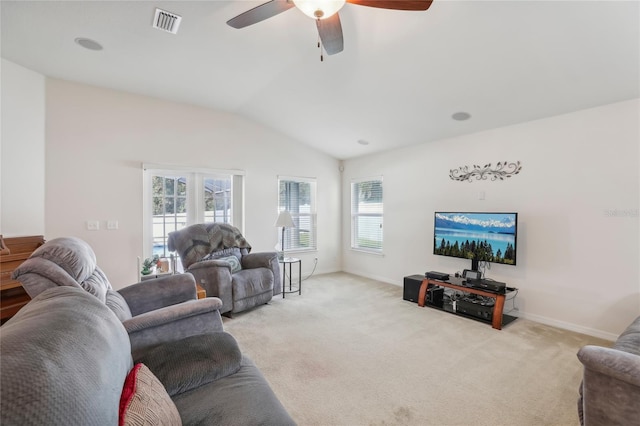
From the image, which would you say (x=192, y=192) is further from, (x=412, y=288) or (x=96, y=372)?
(x=96, y=372)

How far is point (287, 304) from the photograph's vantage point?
13.2 ft

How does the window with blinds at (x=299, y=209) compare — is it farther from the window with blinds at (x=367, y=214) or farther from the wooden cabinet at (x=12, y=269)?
the wooden cabinet at (x=12, y=269)

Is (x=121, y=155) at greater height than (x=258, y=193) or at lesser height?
greater

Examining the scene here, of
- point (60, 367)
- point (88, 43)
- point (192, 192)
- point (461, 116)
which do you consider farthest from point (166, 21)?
point (461, 116)

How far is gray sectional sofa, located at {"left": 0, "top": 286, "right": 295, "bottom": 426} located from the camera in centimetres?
58

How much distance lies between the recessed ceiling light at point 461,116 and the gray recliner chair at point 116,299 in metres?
3.42

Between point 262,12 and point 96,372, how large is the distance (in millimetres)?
2040

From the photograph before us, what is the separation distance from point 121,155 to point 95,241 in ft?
3.71

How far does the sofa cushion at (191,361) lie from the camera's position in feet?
4.47

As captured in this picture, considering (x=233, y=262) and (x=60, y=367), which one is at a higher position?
(x=60, y=367)

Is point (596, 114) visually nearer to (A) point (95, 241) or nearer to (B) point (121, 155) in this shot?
(B) point (121, 155)

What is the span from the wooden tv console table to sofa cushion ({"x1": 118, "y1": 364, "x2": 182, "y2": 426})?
324 centimetres

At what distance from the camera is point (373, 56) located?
2.88m

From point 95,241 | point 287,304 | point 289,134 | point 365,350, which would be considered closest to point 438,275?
point 365,350
